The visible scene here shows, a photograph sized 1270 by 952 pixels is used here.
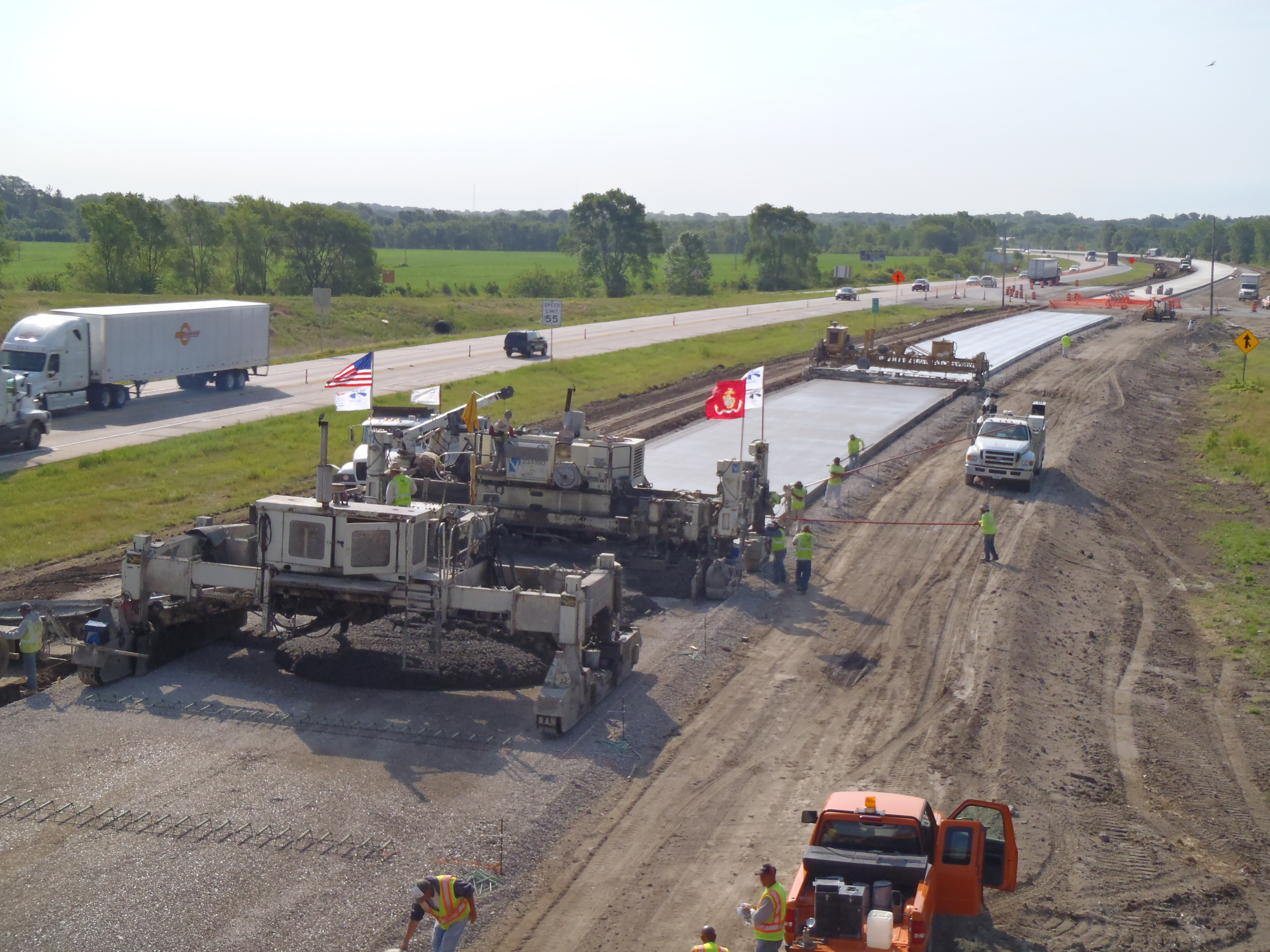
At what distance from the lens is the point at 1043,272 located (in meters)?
123

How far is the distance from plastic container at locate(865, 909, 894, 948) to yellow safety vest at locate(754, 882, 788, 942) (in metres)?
0.74

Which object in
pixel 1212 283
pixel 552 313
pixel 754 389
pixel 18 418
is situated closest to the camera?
pixel 754 389

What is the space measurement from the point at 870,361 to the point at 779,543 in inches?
1272

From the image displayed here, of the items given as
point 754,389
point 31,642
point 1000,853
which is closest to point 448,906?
point 1000,853

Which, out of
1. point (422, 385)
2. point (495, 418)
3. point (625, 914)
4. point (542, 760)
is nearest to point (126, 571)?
point (542, 760)

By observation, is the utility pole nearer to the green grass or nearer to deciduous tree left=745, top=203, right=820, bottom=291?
deciduous tree left=745, top=203, right=820, bottom=291

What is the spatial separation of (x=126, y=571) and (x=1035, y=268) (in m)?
119

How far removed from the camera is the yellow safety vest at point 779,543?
2339 centimetres

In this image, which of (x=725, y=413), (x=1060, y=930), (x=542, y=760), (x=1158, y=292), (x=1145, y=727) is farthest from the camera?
(x=1158, y=292)

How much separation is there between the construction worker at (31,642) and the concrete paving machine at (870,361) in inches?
1541

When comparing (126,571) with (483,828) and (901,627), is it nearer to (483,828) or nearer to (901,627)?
(483,828)

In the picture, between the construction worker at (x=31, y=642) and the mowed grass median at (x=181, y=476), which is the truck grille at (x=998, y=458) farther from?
the construction worker at (x=31, y=642)

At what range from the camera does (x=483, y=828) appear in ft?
42.8

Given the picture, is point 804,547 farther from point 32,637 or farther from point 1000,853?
point 32,637
